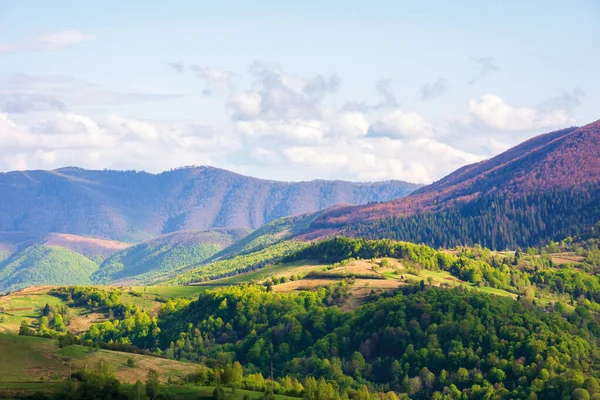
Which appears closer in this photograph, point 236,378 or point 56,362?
point 56,362

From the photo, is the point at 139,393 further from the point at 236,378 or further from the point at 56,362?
the point at 236,378

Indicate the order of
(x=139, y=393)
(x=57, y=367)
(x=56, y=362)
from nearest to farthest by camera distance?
(x=139, y=393)
(x=57, y=367)
(x=56, y=362)

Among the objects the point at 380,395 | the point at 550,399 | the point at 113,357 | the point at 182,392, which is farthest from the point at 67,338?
the point at 550,399

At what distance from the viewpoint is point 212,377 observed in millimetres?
168250

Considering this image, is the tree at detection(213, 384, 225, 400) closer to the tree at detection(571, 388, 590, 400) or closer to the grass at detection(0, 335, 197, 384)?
the grass at detection(0, 335, 197, 384)

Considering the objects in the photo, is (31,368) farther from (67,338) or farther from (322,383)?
(322,383)

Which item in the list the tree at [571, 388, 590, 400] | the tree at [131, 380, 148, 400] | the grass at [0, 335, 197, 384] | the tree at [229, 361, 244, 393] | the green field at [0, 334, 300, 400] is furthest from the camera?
the tree at [571, 388, 590, 400]

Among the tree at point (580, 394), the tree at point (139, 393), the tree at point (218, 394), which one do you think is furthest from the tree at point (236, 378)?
the tree at point (580, 394)

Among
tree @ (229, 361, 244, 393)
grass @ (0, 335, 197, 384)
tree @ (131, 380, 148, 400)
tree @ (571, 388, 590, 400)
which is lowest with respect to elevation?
tree @ (571, 388, 590, 400)

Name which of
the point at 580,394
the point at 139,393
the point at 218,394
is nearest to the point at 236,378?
the point at 218,394

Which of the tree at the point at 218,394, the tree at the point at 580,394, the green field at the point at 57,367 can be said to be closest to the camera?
the green field at the point at 57,367

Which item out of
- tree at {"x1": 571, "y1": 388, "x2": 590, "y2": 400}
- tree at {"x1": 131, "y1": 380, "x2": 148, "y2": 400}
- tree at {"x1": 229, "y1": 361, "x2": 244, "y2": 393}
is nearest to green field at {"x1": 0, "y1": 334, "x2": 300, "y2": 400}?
tree at {"x1": 131, "y1": 380, "x2": 148, "y2": 400}

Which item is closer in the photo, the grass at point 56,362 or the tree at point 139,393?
the tree at point 139,393

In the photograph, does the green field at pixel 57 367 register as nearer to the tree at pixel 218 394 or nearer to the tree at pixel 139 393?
the tree at pixel 218 394
